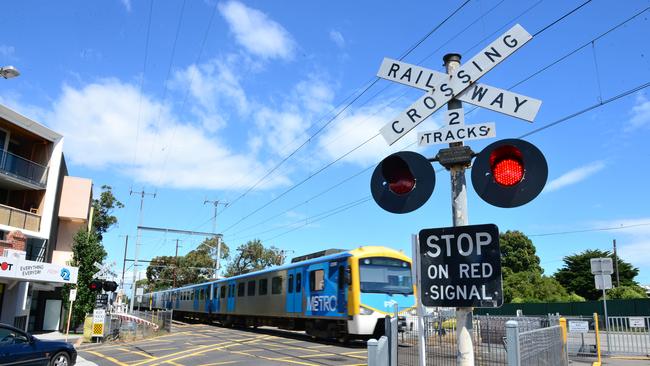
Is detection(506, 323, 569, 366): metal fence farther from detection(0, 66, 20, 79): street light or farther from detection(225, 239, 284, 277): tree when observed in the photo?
detection(225, 239, 284, 277): tree

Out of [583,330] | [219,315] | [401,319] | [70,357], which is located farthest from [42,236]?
[583,330]

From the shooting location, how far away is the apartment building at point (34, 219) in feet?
82.6

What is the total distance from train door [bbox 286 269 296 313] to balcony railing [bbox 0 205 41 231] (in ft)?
48.4

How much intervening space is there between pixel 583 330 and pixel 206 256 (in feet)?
240

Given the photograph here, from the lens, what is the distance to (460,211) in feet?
15.3

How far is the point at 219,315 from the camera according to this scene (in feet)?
117

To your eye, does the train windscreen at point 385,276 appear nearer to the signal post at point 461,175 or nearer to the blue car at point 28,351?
the blue car at point 28,351

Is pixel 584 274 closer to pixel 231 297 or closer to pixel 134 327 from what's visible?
pixel 231 297

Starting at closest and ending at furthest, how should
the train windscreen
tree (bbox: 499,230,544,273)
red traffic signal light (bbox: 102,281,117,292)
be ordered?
the train windscreen → red traffic signal light (bbox: 102,281,117,292) → tree (bbox: 499,230,544,273)

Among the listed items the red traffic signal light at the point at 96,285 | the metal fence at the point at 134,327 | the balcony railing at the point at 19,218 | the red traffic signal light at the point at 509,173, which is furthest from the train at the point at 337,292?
the red traffic signal light at the point at 509,173

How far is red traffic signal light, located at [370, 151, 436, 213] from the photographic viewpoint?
183 inches

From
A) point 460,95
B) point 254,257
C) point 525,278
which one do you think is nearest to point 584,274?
point 525,278

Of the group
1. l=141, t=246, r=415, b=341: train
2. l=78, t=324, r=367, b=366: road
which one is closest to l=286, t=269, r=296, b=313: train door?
l=141, t=246, r=415, b=341: train

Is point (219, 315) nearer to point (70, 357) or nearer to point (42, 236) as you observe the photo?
point (42, 236)
